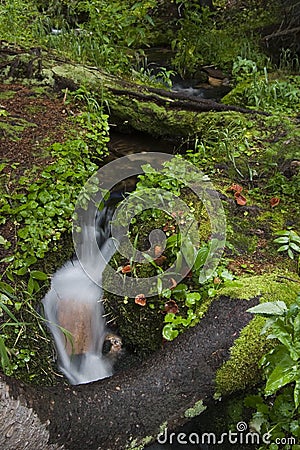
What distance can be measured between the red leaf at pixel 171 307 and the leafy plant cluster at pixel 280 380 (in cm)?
64

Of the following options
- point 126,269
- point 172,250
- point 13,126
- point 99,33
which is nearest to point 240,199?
point 172,250

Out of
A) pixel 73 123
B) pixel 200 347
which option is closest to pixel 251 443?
pixel 200 347

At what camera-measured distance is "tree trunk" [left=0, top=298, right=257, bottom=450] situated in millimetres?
2424

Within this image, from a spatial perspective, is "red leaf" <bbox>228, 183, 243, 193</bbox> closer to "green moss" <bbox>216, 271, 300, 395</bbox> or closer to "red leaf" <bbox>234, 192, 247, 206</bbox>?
"red leaf" <bbox>234, 192, 247, 206</bbox>

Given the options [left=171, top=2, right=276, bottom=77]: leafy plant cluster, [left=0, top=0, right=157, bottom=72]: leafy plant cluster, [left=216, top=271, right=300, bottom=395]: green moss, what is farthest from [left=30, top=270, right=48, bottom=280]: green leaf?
[left=171, top=2, right=276, bottom=77]: leafy plant cluster

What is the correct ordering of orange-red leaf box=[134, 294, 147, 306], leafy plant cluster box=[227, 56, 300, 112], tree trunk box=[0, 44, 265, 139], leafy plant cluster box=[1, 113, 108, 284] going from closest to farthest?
1. orange-red leaf box=[134, 294, 147, 306]
2. leafy plant cluster box=[1, 113, 108, 284]
3. tree trunk box=[0, 44, 265, 139]
4. leafy plant cluster box=[227, 56, 300, 112]

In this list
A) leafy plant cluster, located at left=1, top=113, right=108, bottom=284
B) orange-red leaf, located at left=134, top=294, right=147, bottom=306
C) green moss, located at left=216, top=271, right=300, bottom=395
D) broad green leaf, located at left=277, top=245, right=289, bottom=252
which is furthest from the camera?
leafy plant cluster, located at left=1, top=113, right=108, bottom=284

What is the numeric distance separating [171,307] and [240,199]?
1290 millimetres

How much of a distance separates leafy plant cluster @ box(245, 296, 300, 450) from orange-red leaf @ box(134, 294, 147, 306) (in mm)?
854

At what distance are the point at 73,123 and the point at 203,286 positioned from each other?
2.55 meters

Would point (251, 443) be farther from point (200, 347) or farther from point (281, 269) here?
point (281, 269)

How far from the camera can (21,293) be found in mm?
3207

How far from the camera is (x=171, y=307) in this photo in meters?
3.14

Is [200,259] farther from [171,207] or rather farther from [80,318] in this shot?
[80,318]
